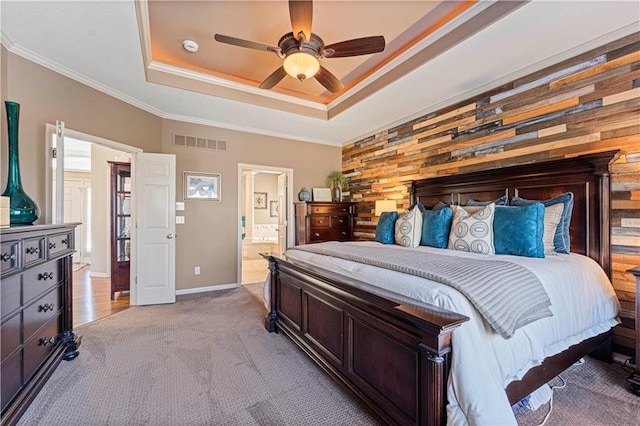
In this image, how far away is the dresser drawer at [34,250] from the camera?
1818 mm

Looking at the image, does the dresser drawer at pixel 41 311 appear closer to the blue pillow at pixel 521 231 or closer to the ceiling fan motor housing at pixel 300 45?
the ceiling fan motor housing at pixel 300 45

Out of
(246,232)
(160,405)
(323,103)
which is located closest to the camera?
(160,405)

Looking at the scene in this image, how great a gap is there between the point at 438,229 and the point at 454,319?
78.0 inches

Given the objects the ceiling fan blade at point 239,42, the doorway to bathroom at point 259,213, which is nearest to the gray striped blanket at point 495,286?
the ceiling fan blade at point 239,42

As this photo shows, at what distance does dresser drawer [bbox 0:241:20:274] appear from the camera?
5.15ft

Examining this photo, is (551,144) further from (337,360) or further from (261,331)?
(261,331)

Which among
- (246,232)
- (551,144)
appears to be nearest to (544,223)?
(551,144)

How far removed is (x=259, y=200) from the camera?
9867 millimetres

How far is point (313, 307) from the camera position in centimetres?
231

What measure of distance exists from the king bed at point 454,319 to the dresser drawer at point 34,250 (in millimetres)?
1770

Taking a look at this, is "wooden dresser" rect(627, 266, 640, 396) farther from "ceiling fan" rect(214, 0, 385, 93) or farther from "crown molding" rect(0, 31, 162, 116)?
"crown molding" rect(0, 31, 162, 116)

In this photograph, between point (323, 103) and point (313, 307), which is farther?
point (323, 103)

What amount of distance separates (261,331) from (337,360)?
1301 mm

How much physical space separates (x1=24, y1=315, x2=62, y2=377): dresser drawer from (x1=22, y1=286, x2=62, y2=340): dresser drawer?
0.18 ft
